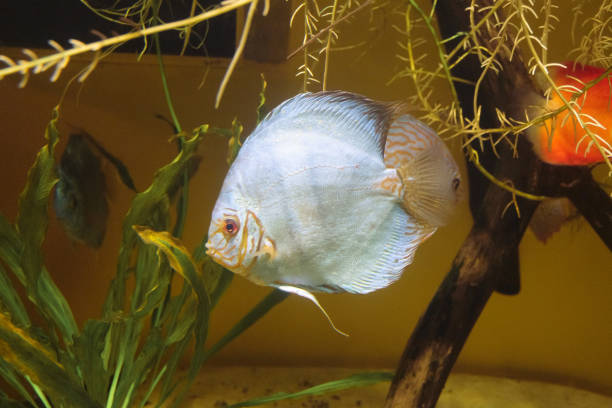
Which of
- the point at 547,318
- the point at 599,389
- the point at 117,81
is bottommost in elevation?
the point at 599,389

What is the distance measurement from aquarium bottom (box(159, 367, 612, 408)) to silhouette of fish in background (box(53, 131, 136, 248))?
3.34ft

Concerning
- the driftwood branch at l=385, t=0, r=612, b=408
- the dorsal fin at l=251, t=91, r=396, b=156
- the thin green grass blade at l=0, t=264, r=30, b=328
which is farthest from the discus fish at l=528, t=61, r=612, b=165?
the thin green grass blade at l=0, t=264, r=30, b=328

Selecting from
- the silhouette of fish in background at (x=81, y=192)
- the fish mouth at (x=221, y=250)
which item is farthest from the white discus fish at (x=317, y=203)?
the silhouette of fish in background at (x=81, y=192)

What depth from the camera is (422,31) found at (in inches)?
91.1

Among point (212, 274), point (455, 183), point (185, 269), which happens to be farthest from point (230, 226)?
point (212, 274)

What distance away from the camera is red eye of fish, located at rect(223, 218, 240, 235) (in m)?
1.05

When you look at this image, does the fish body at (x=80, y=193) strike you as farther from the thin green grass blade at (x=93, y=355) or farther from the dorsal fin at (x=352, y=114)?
the dorsal fin at (x=352, y=114)

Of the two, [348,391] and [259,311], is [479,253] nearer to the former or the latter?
[259,311]

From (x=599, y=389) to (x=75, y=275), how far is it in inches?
120

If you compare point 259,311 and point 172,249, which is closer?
point 172,249

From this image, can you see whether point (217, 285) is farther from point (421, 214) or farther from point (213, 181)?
point (421, 214)

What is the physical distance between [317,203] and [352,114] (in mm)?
231

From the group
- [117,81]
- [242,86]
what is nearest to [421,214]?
[242,86]

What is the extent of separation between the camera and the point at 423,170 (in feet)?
3.95
